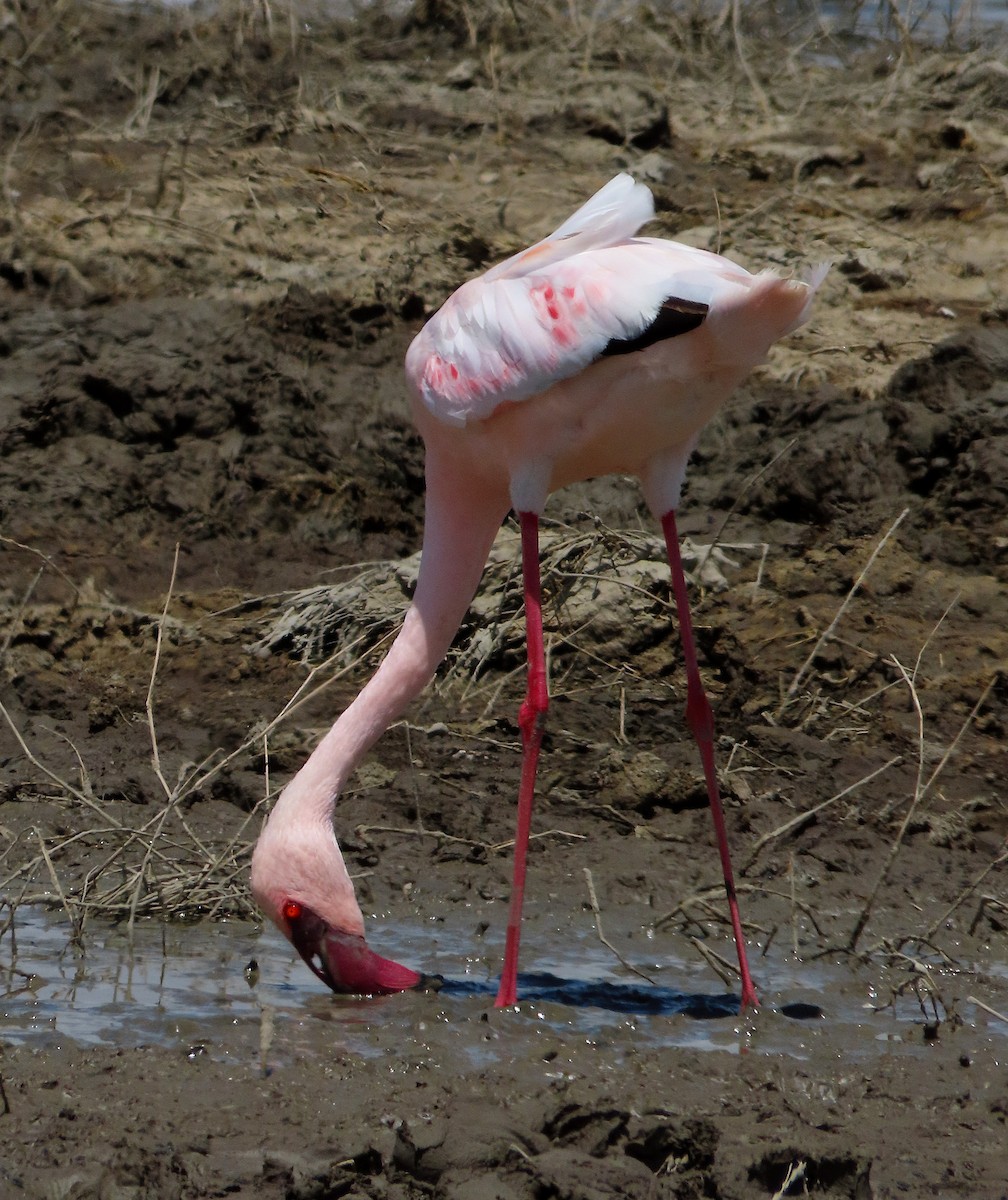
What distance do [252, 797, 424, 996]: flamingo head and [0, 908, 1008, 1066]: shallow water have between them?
8cm

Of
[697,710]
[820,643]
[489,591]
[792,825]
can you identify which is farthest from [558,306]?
[489,591]

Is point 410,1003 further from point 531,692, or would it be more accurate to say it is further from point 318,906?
point 531,692

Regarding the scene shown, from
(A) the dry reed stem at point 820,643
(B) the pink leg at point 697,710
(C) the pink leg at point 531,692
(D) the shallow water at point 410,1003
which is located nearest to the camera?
(D) the shallow water at point 410,1003

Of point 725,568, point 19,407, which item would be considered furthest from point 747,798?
point 19,407

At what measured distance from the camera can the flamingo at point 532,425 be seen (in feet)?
16.5

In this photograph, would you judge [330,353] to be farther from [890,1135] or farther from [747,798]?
[890,1135]

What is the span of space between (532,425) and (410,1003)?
171 centimetres

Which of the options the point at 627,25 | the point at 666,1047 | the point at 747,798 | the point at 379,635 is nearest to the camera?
the point at 666,1047

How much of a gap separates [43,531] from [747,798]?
3513 millimetres

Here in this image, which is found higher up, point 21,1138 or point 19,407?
point 19,407

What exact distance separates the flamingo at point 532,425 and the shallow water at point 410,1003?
0.15 meters

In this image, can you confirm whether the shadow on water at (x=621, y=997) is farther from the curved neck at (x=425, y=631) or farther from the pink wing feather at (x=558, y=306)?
the pink wing feather at (x=558, y=306)

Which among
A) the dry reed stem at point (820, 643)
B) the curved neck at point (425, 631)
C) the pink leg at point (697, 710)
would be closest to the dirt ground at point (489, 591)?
the dry reed stem at point (820, 643)

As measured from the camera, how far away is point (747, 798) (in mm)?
6434
